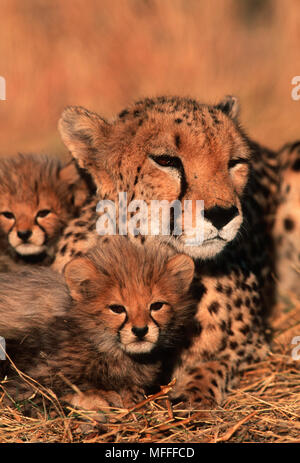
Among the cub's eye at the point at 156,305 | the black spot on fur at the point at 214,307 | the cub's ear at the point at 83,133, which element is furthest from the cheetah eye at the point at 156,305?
the cub's ear at the point at 83,133

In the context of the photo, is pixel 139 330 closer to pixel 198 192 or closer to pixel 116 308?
pixel 116 308

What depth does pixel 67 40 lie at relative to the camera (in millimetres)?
6043

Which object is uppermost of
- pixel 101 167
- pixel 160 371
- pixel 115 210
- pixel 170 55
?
pixel 170 55

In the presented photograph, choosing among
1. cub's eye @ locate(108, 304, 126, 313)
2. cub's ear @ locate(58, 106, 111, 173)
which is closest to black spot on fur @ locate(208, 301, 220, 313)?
cub's eye @ locate(108, 304, 126, 313)

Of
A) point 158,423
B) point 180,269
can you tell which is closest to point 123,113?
point 180,269

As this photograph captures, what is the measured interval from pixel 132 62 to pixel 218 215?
4368 millimetres

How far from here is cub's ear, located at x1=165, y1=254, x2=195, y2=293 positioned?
2.31m

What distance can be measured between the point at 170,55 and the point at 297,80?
137 cm

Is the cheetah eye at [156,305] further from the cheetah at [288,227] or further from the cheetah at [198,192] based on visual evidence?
the cheetah at [288,227]

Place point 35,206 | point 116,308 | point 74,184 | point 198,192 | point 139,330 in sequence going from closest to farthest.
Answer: point 139,330 → point 116,308 → point 198,192 → point 35,206 → point 74,184

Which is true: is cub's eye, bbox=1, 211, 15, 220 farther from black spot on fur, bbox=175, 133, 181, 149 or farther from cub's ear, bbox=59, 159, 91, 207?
black spot on fur, bbox=175, 133, 181, 149

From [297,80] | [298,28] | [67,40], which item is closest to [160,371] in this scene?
[297,80]

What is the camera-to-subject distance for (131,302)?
2.14m
